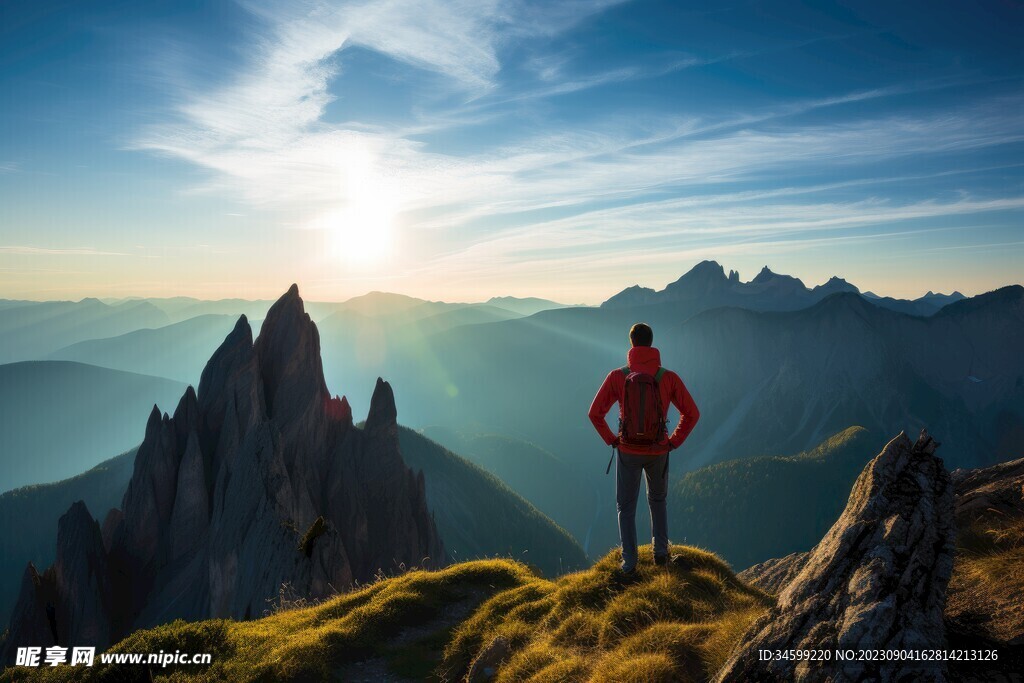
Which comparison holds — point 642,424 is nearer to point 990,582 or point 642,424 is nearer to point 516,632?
point 516,632

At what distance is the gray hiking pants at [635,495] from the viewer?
1134cm

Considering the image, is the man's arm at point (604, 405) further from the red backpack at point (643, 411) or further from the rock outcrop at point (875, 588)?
the rock outcrop at point (875, 588)

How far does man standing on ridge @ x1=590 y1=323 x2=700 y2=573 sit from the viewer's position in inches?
437

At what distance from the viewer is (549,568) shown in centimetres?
14475

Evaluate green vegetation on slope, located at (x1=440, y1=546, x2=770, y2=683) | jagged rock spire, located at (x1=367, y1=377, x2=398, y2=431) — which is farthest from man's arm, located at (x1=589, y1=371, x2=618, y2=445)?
jagged rock spire, located at (x1=367, y1=377, x2=398, y2=431)

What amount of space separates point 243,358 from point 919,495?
60663mm

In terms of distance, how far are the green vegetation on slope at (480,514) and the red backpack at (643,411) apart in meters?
129

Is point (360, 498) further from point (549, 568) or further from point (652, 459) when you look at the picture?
point (549, 568)

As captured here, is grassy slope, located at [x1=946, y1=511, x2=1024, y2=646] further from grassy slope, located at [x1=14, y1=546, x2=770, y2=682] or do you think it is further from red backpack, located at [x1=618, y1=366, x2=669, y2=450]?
red backpack, located at [x1=618, y1=366, x2=669, y2=450]

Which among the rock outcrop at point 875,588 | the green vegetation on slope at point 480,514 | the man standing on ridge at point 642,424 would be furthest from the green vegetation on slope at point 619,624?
the green vegetation on slope at point 480,514

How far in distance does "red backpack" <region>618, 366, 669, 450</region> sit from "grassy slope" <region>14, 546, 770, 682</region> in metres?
3.01

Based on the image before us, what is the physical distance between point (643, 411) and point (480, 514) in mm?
153179

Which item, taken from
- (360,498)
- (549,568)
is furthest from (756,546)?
(360,498)

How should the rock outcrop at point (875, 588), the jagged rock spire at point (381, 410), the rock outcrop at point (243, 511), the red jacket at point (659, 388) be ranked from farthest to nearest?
the jagged rock spire at point (381, 410) → the rock outcrop at point (243, 511) → the red jacket at point (659, 388) → the rock outcrop at point (875, 588)
